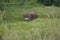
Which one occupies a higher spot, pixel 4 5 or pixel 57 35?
pixel 57 35

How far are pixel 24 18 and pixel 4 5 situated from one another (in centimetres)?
137

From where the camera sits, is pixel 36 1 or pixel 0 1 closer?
pixel 0 1

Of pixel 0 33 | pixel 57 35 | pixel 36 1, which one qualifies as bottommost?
pixel 36 1

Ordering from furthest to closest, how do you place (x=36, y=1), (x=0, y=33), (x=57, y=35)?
(x=36, y=1)
(x=0, y=33)
(x=57, y=35)

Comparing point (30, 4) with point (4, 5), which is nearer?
point (4, 5)

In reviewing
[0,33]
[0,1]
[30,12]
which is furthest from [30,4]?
[0,33]

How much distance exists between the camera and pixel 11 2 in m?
10.4

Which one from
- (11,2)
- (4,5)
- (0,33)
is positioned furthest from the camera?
(11,2)

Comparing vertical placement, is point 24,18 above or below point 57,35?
below

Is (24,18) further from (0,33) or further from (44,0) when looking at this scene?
(0,33)

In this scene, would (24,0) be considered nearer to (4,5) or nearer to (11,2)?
(11,2)

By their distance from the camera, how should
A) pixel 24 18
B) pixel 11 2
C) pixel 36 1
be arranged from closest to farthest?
pixel 24 18, pixel 11 2, pixel 36 1

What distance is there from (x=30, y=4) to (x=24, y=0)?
42 cm

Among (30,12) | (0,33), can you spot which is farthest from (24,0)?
(0,33)
